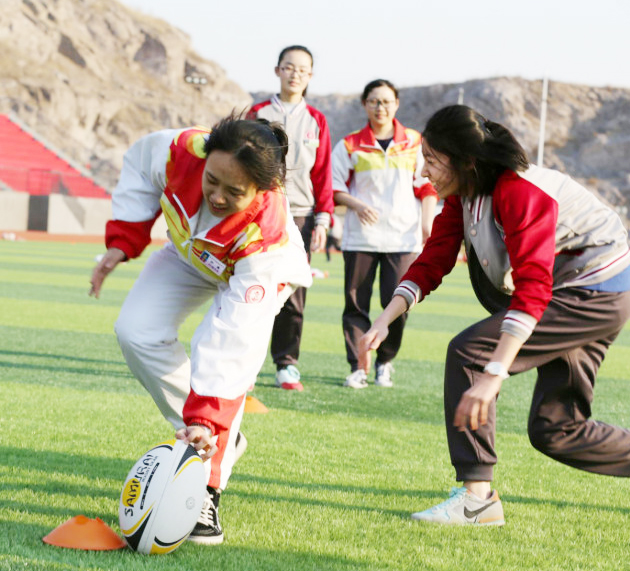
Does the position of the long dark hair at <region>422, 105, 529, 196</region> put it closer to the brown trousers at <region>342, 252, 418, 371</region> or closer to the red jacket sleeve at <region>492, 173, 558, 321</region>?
the red jacket sleeve at <region>492, 173, 558, 321</region>

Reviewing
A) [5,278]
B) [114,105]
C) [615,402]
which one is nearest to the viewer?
[615,402]

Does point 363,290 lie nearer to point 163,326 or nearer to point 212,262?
point 163,326

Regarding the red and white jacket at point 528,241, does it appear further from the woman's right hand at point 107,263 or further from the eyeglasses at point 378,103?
the eyeglasses at point 378,103

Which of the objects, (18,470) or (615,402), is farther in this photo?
(615,402)

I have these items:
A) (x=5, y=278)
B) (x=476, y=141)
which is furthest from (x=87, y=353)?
(x=5, y=278)

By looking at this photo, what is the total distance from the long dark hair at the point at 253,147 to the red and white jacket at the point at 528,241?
0.75 meters

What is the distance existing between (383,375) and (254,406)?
1725 mm

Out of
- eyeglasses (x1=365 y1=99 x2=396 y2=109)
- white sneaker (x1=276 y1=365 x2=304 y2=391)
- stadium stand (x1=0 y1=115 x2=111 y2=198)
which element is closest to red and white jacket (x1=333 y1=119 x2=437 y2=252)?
eyeglasses (x1=365 y1=99 x2=396 y2=109)

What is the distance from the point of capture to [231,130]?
344 centimetres

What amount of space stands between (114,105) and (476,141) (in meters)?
66.1

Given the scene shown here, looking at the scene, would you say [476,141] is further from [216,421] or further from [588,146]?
[588,146]

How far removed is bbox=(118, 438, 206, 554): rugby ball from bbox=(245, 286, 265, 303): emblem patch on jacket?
1.88 ft

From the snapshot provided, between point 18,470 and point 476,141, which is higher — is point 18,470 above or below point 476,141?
below

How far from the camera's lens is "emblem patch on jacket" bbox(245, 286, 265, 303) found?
3.57m
